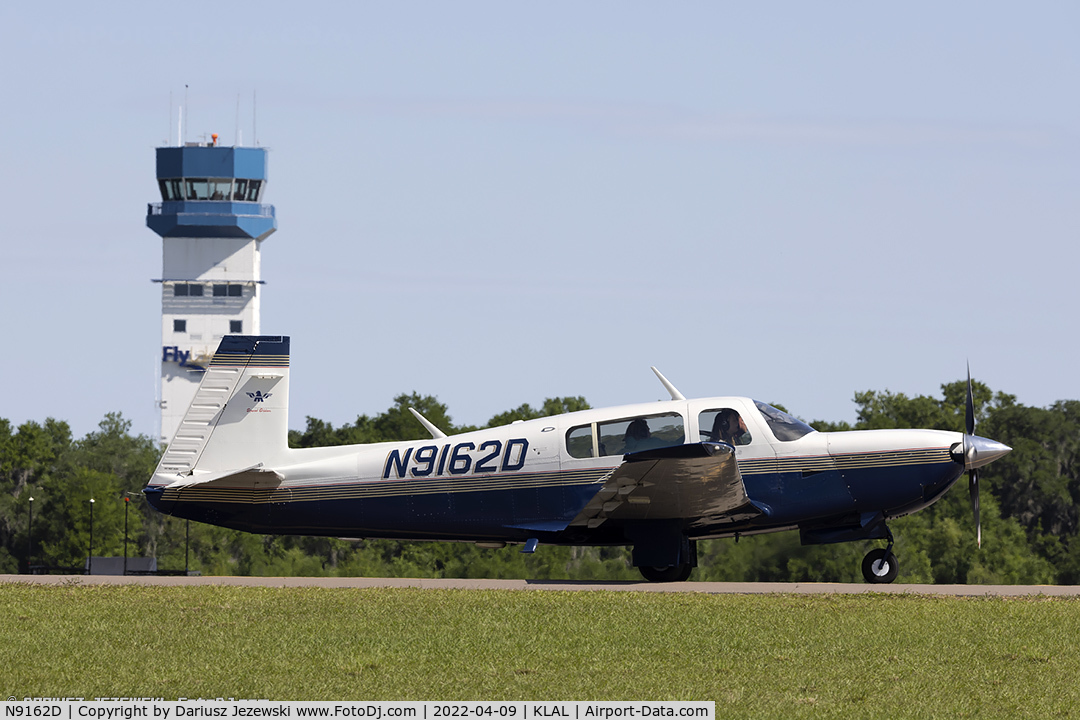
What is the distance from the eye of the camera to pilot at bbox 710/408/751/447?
18.3 metres

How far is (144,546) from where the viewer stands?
245 feet

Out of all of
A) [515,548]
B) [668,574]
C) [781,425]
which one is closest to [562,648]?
[668,574]

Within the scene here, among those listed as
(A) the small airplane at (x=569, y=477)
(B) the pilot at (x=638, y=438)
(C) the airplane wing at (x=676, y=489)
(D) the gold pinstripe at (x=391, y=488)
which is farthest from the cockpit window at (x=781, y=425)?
(D) the gold pinstripe at (x=391, y=488)

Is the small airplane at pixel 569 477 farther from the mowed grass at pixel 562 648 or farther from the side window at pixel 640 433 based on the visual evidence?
the mowed grass at pixel 562 648

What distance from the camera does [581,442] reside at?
60.8 feet

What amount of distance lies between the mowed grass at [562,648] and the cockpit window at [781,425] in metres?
2.41

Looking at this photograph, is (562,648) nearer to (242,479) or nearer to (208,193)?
(242,479)

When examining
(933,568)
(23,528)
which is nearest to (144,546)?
(23,528)

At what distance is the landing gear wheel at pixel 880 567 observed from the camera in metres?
18.9

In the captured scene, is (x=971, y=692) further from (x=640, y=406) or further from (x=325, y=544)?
(x=325, y=544)

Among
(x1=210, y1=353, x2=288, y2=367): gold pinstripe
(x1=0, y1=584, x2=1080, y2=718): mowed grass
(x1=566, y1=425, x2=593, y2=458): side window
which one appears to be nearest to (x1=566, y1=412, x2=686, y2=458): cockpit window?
(x1=566, y1=425, x2=593, y2=458): side window

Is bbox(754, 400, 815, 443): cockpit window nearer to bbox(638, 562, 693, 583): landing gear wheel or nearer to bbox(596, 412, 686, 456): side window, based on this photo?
bbox(596, 412, 686, 456): side window

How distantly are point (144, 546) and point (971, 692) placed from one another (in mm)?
68015

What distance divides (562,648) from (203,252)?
344ft
